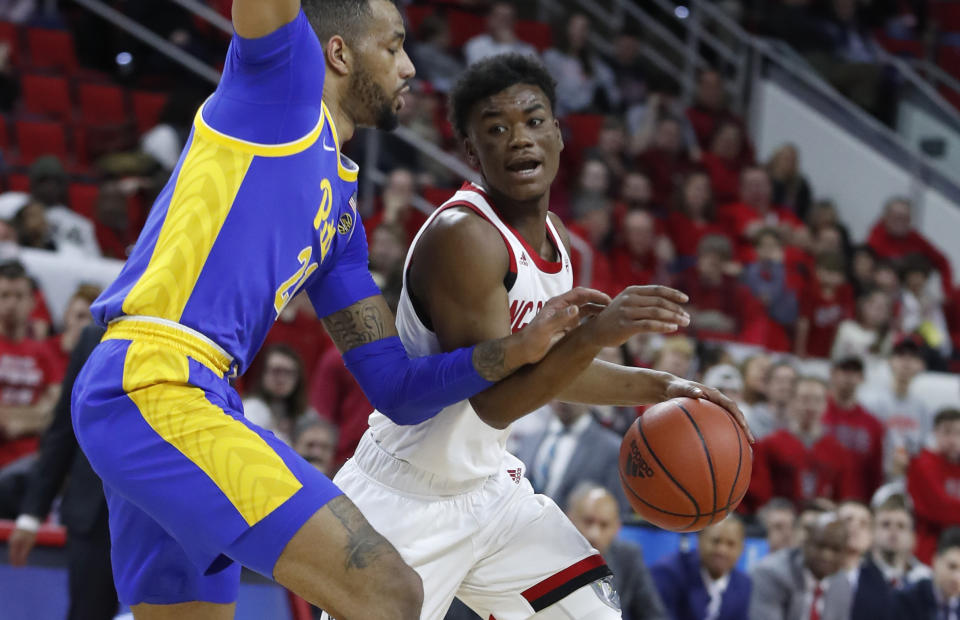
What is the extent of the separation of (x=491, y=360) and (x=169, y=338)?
84cm

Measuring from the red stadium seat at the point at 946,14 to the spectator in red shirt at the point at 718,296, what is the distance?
268 inches

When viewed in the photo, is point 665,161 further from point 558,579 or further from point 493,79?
point 558,579

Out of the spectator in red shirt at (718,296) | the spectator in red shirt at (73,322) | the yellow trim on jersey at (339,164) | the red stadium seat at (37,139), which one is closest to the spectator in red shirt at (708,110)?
the spectator in red shirt at (718,296)

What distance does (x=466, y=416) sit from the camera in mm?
3580

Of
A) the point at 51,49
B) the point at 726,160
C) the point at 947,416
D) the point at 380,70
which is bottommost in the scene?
the point at 947,416

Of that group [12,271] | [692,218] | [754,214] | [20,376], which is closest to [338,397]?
[20,376]

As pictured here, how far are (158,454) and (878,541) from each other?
16.4ft

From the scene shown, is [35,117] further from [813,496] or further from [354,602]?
[354,602]

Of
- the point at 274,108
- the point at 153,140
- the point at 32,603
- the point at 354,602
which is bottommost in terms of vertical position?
the point at 32,603

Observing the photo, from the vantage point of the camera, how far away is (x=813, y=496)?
746 centimetres

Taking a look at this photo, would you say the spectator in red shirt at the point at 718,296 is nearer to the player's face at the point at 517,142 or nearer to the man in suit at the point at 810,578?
the man in suit at the point at 810,578

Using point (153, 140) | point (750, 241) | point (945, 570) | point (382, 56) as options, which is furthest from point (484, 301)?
point (750, 241)

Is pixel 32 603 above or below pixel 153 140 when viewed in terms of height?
below

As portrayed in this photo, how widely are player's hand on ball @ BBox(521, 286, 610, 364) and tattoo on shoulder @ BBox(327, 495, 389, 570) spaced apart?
0.68 m
